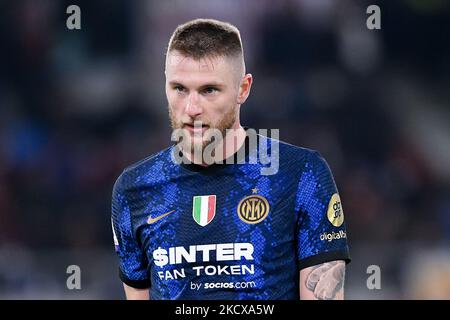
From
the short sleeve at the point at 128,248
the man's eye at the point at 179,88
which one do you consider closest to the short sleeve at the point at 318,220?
the man's eye at the point at 179,88

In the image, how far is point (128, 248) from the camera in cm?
414

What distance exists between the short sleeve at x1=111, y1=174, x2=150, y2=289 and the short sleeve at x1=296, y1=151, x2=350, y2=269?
0.82m

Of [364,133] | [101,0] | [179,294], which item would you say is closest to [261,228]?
[179,294]

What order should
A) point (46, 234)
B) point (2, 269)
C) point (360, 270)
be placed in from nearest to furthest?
point (360, 270)
point (2, 269)
point (46, 234)

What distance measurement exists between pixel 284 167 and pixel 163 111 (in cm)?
620

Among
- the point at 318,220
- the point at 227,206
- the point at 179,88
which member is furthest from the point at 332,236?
the point at 179,88

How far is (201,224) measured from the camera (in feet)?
12.8

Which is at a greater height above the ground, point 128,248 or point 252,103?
point 128,248

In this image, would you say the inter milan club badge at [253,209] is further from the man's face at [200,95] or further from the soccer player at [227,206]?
the man's face at [200,95]

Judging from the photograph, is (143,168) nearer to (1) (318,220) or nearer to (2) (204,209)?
(2) (204,209)

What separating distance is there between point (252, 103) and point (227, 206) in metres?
5.84

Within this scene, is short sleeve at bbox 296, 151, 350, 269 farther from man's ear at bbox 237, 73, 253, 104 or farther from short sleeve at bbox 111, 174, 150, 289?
short sleeve at bbox 111, 174, 150, 289

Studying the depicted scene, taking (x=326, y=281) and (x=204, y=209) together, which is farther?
(x=204, y=209)
